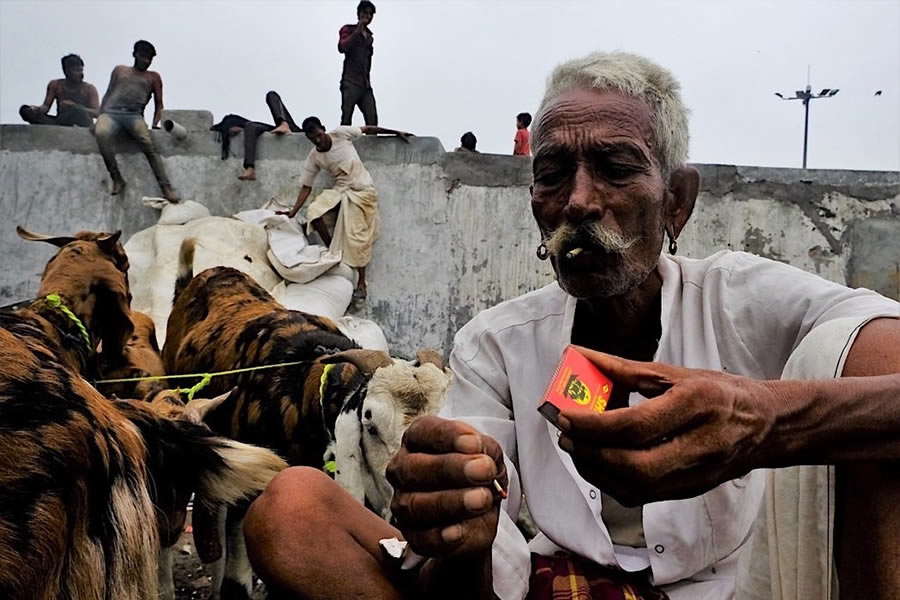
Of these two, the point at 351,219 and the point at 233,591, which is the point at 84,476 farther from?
the point at 351,219

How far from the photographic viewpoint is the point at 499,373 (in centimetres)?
202

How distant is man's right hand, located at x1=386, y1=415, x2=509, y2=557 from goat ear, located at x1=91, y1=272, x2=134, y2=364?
3774 mm

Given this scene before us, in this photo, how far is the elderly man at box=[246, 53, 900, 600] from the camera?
1287mm

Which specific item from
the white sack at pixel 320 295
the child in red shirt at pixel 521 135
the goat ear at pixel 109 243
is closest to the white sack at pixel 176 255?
the white sack at pixel 320 295

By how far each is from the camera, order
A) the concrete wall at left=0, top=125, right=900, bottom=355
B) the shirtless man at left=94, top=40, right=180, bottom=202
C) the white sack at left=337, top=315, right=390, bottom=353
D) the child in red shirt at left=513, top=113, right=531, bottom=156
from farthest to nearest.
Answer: the child in red shirt at left=513, top=113, right=531, bottom=156 < the shirtless man at left=94, top=40, right=180, bottom=202 < the concrete wall at left=0, top=125, right=900, bottom=355 < the white sack at left=337, top=315, right=390, bottom=353

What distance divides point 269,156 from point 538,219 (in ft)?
27.3

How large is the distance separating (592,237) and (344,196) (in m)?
7.66

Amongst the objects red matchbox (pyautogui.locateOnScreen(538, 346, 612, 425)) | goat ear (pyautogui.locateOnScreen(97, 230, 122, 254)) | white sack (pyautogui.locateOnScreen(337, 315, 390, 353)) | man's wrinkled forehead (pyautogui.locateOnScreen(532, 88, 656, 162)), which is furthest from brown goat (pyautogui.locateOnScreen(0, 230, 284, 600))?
white sack (pyautogui.locateOnScreen(337, 315, 390, 353))

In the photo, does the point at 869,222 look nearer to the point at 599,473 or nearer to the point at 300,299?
the point at 300,299

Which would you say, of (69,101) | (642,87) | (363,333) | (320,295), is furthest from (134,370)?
(69,101)

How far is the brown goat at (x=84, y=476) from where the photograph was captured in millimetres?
1461

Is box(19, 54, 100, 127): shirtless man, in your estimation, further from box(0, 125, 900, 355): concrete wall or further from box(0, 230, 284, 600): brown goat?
box(0, 230, 284, 600): brown goat

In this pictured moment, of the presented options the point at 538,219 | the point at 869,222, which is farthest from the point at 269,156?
the point at 538,219

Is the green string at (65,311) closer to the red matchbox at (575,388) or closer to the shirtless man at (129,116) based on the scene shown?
the red matchbox at (575,388)
